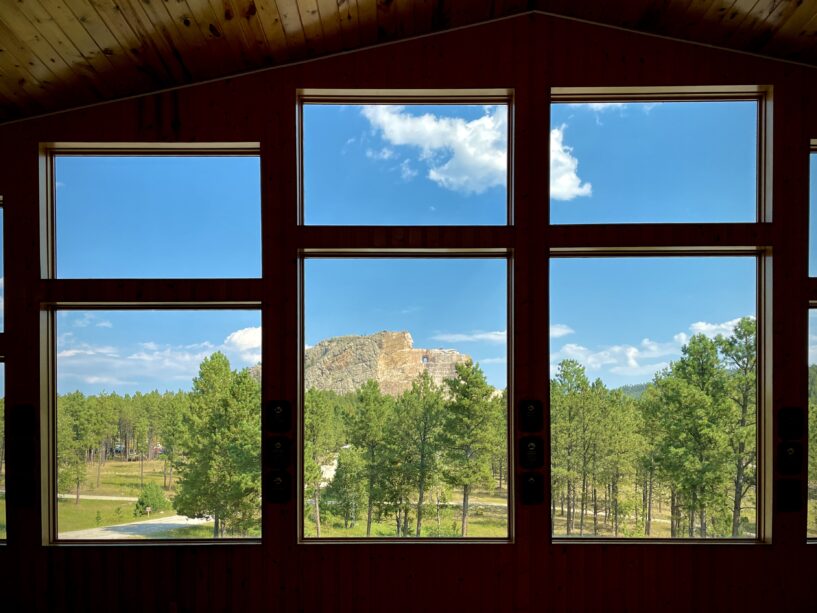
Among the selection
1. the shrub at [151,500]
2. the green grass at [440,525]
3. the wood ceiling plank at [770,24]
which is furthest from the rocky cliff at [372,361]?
the wood ceiling plank at [770,24]

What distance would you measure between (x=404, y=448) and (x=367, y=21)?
9.17ft

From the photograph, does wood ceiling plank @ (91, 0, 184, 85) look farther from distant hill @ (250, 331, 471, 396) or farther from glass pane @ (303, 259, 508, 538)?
distant hill @ (250, 331, 471, 396)

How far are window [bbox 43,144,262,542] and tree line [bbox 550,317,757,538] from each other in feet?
7.02

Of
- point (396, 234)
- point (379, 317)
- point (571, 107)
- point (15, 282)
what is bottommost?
point (379, 317)

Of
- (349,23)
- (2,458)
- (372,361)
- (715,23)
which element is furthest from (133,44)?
(715,23)

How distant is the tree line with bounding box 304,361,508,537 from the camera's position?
383 centimetres

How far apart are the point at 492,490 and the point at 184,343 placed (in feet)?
7.66

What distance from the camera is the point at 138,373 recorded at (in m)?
3.88

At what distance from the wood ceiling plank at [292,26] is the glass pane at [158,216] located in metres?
0.80

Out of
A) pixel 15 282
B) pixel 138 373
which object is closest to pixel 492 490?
pixel 138 373

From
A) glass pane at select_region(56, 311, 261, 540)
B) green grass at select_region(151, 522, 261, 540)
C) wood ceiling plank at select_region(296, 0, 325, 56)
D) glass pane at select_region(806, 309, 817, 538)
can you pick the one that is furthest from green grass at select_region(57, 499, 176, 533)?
glass pane at select_region(806, 309, 817, 538)

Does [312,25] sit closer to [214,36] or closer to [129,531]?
[214,36]

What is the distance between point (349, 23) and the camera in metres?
3.51

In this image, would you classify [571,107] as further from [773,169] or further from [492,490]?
[492,490]
